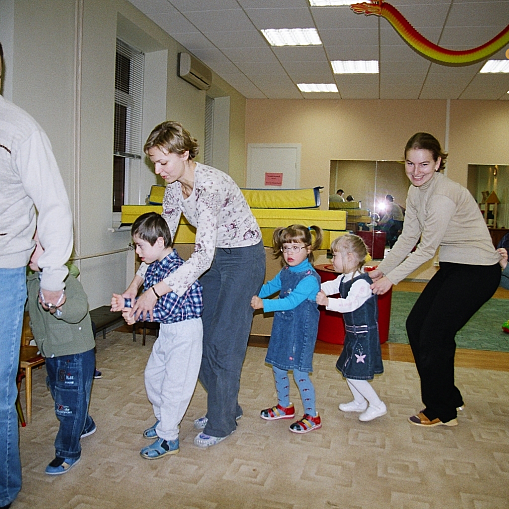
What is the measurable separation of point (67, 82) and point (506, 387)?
386 cm

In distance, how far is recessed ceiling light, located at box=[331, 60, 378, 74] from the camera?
6.98m

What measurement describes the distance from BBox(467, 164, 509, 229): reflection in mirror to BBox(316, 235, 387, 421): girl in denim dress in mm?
7098

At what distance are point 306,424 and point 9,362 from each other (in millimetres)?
1478

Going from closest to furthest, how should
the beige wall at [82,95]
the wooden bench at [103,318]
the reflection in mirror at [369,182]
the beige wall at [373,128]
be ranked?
the beige wall at [82,95]
the wooden bench at [103,318]
the beige wall at [373,128]
the reflection in mirror at [369,182]

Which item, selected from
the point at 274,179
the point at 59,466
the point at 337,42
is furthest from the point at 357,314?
the point at 274,179

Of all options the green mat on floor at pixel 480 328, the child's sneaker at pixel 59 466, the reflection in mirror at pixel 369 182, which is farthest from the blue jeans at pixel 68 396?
the reflection in mirror at pixel 369 182

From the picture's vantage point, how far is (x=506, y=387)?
3484mm

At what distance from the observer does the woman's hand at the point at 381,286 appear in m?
2.67

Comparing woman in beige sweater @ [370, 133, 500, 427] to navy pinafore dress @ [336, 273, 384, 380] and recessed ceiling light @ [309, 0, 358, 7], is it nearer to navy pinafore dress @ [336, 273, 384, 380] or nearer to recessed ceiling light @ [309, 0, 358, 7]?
navy pinafore dress @ [336, 273, 384, 380]

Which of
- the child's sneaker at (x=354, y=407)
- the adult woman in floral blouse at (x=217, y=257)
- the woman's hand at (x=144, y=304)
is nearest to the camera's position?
the woman's hand at (x=144, y=304)

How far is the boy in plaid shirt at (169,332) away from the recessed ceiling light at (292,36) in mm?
4348

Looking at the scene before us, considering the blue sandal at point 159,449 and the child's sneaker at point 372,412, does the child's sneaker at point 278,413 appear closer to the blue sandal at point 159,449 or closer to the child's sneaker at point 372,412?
the child's sneaker at point 372,412

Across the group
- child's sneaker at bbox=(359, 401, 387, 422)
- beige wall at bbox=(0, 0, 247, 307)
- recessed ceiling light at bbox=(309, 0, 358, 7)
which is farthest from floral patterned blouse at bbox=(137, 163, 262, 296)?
recessed ceiling light at bbox=(309, 0, 358, 7)

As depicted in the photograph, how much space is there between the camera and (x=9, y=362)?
5.76ft
